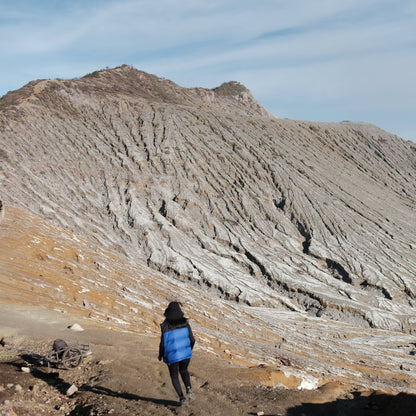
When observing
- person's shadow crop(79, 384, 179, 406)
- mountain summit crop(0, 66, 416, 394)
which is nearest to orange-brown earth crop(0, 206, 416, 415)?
person's shadow crop(79, 384, 179, 406)

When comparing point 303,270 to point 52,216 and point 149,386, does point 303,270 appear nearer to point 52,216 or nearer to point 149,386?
point 52,216

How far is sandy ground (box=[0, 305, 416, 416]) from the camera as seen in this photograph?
23.9 feet

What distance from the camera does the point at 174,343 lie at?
24.4 feet

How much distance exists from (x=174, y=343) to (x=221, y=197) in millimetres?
40362

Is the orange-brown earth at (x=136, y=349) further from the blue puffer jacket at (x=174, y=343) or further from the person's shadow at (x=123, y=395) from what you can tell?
the blue puffer jacket at (x=174, y=343)

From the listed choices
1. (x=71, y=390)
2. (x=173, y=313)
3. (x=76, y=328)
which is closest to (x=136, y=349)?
(x=76, y=328)

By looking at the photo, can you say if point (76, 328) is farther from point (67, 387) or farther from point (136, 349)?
point (67, 387)

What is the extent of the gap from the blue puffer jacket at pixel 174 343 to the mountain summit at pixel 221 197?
25154 mm

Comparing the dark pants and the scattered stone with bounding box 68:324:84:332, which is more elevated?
the dark pants

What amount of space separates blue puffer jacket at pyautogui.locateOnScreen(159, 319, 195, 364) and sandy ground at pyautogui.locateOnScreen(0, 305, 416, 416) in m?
0.97

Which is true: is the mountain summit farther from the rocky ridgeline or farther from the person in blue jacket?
the person in blue jacket

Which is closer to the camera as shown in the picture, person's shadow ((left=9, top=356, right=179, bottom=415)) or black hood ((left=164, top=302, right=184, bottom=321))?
black hood ((left=164, top=302, right=184, bottom=321))

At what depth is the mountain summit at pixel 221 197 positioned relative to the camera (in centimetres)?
3716

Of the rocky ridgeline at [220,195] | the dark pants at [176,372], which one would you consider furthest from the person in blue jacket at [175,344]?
the rocky ridgeline at [220,195]
